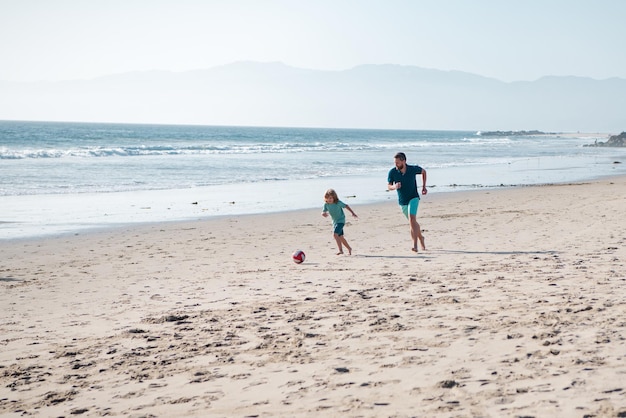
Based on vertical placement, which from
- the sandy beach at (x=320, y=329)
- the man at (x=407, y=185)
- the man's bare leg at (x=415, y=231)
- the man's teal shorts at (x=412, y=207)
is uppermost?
the man at (x=407, y=185)

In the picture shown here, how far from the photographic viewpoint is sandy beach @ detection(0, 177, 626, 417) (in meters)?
4.26

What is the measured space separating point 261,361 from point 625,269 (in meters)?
4.88

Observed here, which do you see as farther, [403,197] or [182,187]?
[182,187]

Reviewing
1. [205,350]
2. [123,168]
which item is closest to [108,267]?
[205,350]

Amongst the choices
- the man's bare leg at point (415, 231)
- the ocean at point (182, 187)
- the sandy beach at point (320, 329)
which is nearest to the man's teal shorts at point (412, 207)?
the man's bare leg at point (415, 231)

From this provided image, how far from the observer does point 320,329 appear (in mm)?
5801

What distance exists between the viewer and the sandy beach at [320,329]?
426 centimetres

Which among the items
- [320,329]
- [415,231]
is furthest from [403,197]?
[320,329]

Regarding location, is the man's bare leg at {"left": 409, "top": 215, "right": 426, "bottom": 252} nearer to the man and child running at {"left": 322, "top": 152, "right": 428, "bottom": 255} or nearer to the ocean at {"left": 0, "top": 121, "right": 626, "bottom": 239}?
the man and child running at {"left": 322, "top": 152, "right": 428, "bottom": 255}

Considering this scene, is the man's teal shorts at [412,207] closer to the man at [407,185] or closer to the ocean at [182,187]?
the man at [407,185]

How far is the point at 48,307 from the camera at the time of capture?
733cm

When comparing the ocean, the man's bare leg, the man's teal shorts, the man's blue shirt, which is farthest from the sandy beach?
the ocean

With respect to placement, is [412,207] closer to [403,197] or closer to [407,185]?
[403,197]

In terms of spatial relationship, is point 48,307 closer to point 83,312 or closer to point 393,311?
point 83,312
